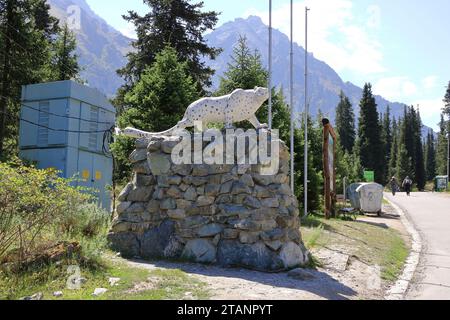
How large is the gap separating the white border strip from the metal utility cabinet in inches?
399

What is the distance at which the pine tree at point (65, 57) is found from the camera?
23.9 metres

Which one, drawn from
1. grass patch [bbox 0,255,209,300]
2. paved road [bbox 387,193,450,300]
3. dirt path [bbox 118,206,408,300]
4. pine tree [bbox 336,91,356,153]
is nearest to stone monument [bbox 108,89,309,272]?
dirt path [bbox 118,206,408,300]

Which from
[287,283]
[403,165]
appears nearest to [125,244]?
[287,283]

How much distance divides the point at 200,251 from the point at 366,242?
5798mm

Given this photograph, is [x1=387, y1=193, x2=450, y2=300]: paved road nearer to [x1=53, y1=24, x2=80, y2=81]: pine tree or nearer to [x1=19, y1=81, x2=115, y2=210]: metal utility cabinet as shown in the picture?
[x1=19, y1=81, x2=115, y2=210]: metal utility cabinet

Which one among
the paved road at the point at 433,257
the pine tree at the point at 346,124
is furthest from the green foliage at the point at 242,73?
the pine tree at the point at 346,124

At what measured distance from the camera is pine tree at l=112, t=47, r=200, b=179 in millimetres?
15008

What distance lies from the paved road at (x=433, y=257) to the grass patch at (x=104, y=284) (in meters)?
3.63

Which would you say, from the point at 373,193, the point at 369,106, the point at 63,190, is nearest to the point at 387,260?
the point at 63,190

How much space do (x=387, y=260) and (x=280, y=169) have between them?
12.0 feet

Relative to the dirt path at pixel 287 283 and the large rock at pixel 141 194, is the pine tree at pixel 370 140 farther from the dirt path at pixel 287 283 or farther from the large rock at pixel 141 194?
the large rock at pixel 141 194

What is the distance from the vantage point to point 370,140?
184 ft

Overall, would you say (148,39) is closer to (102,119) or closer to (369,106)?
(102,119)

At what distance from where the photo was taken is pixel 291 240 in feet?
25.4
